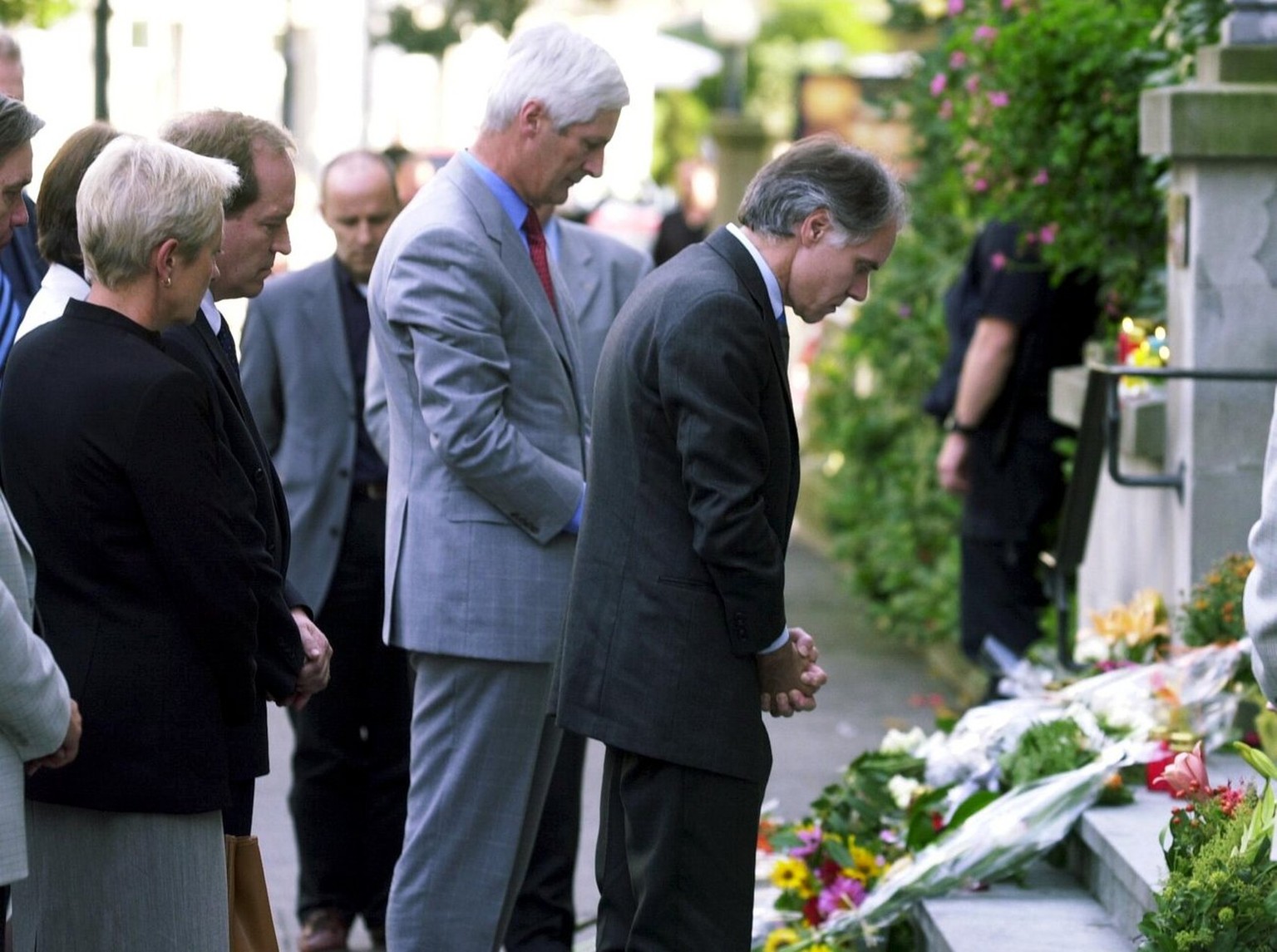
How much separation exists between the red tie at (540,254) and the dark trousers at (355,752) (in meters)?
1.21

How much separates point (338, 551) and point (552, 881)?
40.5 inches

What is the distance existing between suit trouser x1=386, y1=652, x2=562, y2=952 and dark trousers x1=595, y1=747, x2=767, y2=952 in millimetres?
536

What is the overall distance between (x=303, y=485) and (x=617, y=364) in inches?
74.2

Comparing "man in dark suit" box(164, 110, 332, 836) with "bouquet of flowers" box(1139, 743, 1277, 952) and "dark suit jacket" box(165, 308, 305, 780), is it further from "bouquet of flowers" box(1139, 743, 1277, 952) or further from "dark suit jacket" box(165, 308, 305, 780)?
"bouquet of flowers" box(1139, 743, 1277, 952)

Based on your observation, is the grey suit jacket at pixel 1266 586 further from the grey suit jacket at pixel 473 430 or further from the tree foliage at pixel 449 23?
the tree foliage at pixel 449 23

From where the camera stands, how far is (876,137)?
44.1 ft

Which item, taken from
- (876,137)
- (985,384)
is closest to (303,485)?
(985,384)

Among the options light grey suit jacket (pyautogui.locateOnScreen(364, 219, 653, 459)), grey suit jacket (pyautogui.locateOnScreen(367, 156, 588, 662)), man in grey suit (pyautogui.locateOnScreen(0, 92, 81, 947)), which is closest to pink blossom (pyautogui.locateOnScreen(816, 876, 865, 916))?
grey suit jacket (pyautogui.locateOnScreen(367, 156, 588, 662))

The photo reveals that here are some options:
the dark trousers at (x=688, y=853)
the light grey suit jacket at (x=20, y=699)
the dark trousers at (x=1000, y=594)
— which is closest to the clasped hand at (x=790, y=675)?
the dark trousers at (x=688, y=853)

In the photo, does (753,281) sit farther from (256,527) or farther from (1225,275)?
(1225,275)

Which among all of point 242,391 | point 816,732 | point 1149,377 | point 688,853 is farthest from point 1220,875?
point 816,732

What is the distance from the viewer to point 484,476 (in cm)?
416

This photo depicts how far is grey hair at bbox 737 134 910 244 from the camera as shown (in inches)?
144

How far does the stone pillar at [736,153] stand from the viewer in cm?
2097
